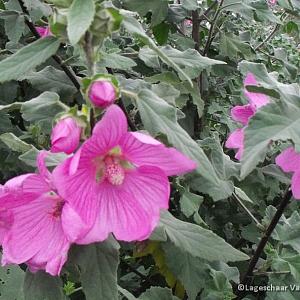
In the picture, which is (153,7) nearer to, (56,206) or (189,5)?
(189,5)

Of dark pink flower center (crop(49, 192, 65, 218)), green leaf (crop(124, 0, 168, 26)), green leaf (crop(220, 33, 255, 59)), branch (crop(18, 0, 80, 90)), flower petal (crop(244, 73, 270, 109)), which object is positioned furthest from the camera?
green leaf (crop(220, 33, 255, 59))

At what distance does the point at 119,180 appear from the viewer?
0.98 meters

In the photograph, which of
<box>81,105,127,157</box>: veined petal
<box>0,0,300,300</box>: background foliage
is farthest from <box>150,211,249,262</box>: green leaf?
<box>81,105,127,157</box>: veined petal

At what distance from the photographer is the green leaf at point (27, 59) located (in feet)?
2.92

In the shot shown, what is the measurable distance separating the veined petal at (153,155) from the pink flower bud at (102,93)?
7cm

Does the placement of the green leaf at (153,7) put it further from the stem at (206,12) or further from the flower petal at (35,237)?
the flower petal at (35,237)

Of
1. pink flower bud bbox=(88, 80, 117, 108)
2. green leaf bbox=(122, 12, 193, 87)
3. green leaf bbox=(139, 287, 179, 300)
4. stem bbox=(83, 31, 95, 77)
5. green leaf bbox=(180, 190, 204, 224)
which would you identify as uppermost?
green leaf bbox=(122, 12, 193, 87)

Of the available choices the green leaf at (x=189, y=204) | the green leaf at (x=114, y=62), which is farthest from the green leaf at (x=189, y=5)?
the green leaf at (x=189, y=204)

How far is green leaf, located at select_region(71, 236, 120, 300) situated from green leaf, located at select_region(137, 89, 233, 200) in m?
0.23

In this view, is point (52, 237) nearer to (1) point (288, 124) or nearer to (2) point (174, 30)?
(1) point (288, 124)

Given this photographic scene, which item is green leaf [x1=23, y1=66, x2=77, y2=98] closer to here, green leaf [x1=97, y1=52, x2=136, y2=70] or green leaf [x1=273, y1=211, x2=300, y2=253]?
green leaf [x1=97, y1=52, x2=136, y2=70]

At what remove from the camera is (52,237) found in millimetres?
977

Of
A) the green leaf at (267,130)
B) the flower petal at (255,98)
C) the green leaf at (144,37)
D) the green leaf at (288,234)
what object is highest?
the green leaf at (144,37)

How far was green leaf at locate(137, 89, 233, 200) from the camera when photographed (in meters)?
0.88
